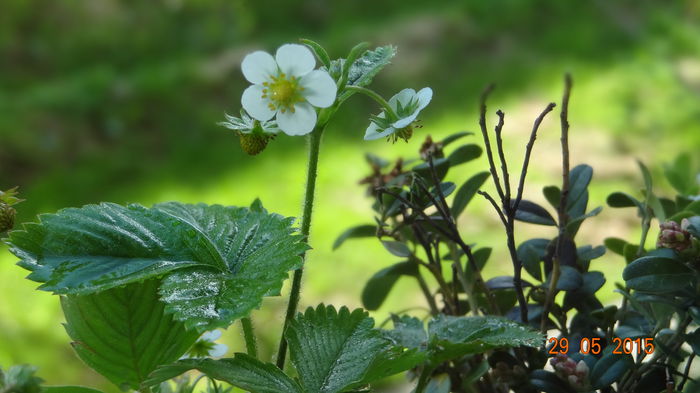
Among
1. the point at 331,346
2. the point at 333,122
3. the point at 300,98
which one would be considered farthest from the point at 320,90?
the point at 333,122

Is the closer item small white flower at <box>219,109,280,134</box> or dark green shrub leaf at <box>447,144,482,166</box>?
small white flower at <box>219,109,280,134</box>

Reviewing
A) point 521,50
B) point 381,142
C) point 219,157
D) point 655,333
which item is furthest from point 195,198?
point 655,333

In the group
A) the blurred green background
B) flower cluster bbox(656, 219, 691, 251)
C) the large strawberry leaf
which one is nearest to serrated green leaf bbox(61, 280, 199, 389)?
the large strawberry leaf

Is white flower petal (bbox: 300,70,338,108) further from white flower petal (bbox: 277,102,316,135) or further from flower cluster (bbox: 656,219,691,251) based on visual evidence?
flower cluster (bbox: 656,219,691,251)

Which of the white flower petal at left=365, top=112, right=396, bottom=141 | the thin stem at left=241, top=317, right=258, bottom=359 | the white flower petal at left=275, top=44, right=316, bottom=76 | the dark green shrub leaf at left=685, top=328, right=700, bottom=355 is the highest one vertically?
the white flower petal at left=275, top=44, right=316, bottom=76

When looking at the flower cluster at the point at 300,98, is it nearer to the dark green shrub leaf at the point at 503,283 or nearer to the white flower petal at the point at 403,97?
the white flower petal at the point at 403,97

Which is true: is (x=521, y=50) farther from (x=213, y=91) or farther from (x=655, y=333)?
(x=655, y=333)

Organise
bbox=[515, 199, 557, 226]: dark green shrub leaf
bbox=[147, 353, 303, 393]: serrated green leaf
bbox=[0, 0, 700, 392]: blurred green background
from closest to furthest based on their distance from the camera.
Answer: bbox=[147, 353, 303, 393]: serrated green leaf, bbox=[515, 199, 557, 226]: dark green shrub leaf, bbox=[0, 0, 700, 392]: blurred green background
